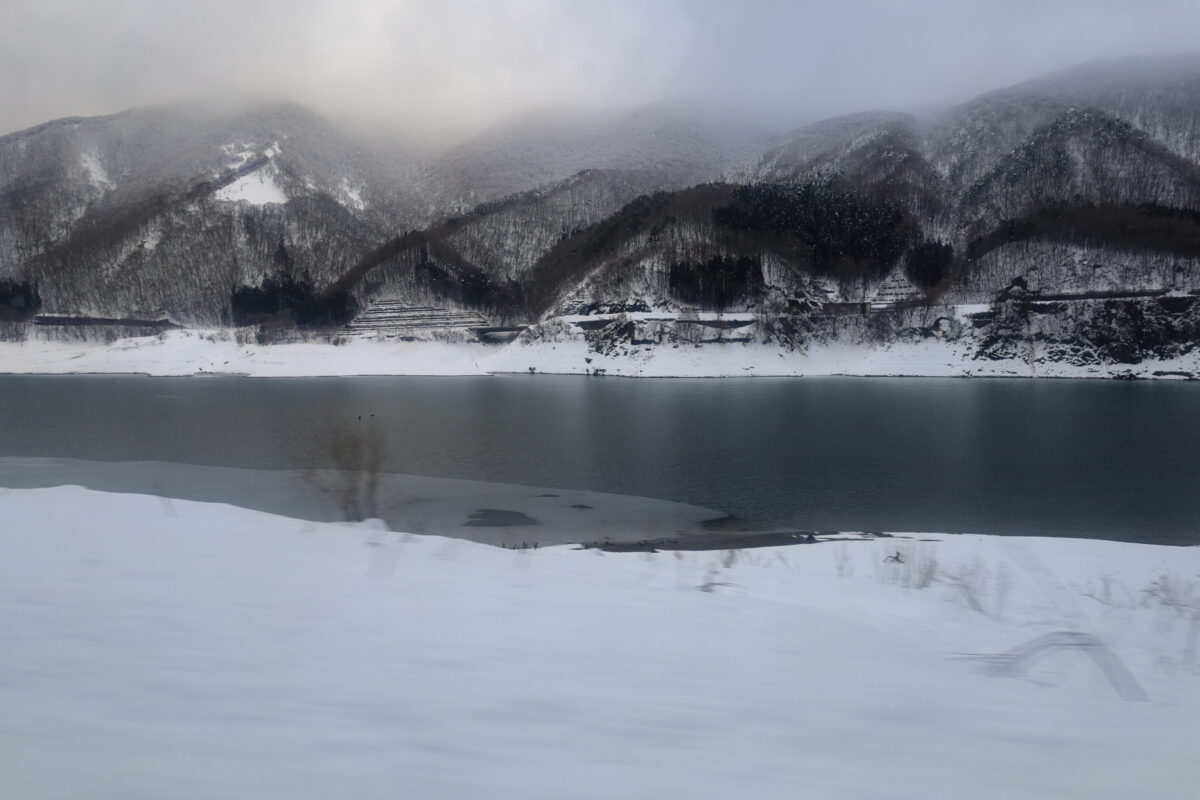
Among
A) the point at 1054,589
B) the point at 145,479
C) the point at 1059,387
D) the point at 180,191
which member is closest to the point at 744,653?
the point at 1054,589

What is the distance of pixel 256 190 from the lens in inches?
5192

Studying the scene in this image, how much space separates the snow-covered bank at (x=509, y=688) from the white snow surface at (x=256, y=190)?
14125cm

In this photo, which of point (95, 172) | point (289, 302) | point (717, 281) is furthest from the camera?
point (95, 172)

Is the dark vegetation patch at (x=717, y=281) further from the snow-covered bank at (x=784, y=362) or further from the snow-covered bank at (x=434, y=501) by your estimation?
the snow-covered bank at (x=434, y=501)

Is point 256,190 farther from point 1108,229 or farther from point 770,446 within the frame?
point 1108,229

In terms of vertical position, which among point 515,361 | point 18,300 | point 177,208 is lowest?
point 515,361

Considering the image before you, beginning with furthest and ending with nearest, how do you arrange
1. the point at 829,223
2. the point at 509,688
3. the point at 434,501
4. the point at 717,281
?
the point at 829,223 < the point at 717,281 < the point at 434,501 < the point at 509,688

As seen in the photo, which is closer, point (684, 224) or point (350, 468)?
point (350, 468)

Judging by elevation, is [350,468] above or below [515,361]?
below

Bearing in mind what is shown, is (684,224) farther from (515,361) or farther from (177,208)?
(177,208)

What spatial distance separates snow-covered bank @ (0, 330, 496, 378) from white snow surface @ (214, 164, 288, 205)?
5304 centimetres

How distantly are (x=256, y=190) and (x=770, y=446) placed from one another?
14016 cm

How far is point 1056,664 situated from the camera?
3727mm

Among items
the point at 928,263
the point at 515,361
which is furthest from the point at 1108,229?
the point at 515,361
